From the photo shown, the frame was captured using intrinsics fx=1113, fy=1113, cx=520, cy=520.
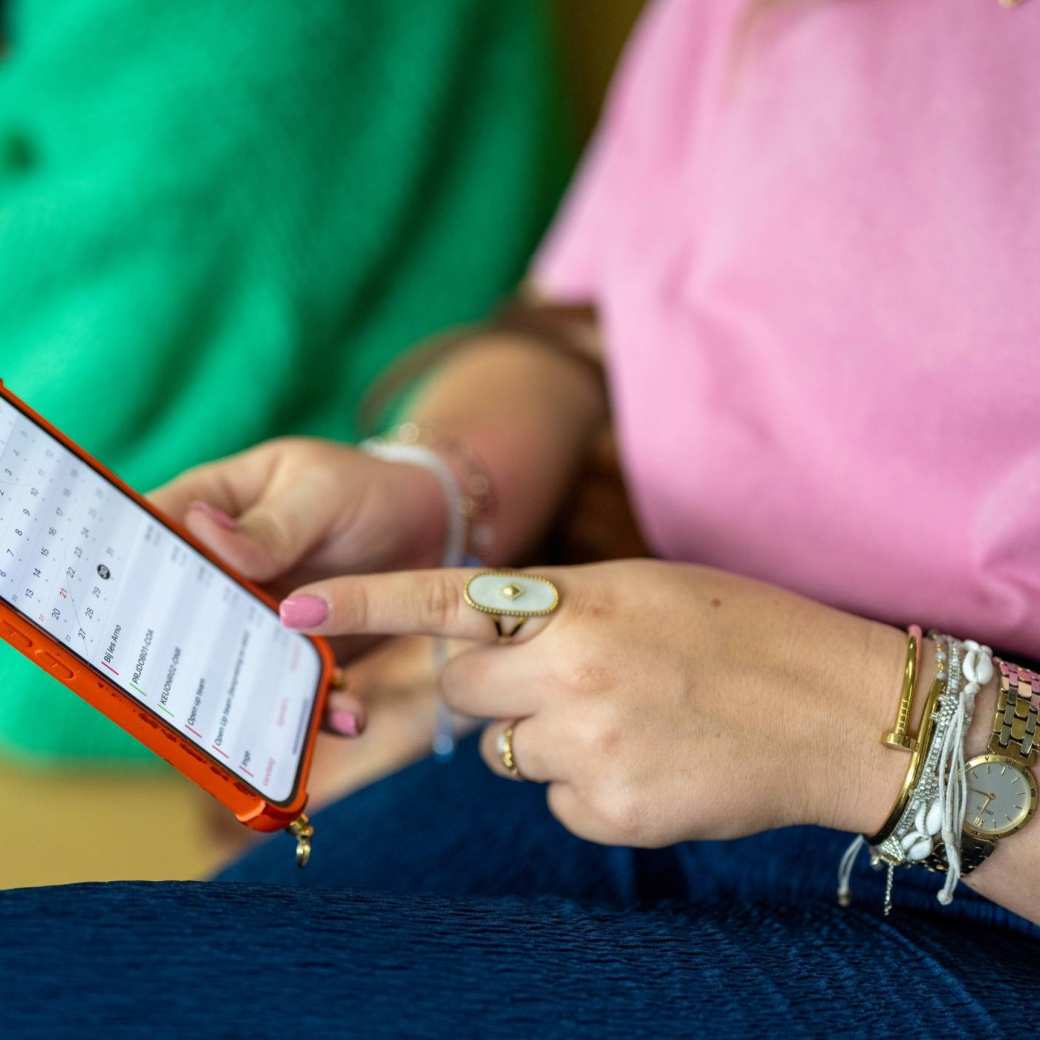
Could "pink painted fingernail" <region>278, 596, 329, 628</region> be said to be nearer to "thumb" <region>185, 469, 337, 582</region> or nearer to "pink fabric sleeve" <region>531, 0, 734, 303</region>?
"thumb" <region>185, 469, 337, 582</region>

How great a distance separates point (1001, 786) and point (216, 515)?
399mm

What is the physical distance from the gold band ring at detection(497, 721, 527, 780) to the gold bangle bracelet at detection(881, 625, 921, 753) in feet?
0.59

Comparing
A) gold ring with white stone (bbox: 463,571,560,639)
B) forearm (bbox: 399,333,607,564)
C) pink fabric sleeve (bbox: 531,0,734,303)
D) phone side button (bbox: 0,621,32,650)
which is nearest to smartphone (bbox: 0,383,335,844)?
phone side button (bbox: 0,621,32,650)

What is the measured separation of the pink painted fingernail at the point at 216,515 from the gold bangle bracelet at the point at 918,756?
1.15 ft

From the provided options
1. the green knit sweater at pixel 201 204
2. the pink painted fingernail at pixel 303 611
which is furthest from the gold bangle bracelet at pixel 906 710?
the green knit sweater at pixel 201 204

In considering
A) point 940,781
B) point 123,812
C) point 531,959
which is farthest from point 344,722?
point 123,812

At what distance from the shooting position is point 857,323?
0.60 metres

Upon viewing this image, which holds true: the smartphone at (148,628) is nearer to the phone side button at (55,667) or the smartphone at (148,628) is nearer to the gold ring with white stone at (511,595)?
the phone side button at (55,667)

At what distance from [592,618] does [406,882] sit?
0.25 meters

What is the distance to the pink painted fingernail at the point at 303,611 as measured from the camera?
20.4 inches

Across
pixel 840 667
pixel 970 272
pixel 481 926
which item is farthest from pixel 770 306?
pixel 481 926

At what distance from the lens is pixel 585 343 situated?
2.98 feet

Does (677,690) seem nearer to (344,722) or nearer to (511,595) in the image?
(511,595)

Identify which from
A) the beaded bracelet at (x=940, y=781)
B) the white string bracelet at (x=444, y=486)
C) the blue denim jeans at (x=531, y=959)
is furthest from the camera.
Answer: the white string bracelet at (x=444, y=486)
